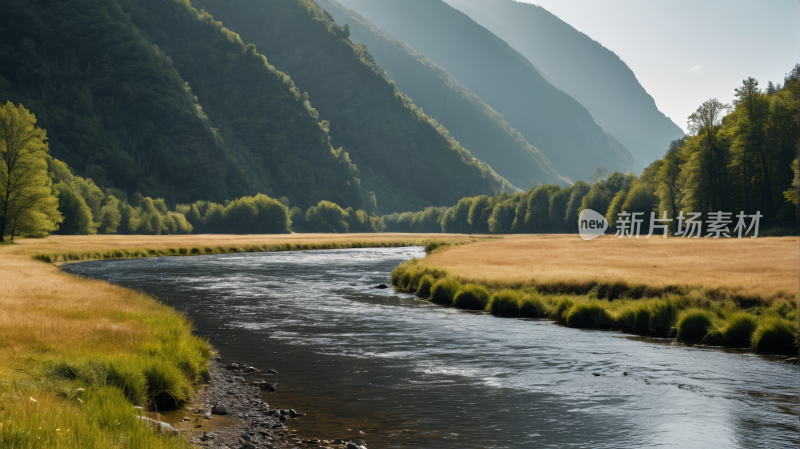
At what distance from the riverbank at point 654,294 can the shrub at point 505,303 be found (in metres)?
0.06

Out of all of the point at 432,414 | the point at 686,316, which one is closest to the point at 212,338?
the point at 432,414

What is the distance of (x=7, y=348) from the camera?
16406 millimetres

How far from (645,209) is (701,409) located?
122 meters

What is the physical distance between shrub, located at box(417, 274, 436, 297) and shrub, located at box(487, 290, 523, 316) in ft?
28.6

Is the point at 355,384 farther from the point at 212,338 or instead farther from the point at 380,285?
the point at 380,285

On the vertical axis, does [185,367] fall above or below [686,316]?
below

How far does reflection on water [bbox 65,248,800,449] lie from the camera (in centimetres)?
1415

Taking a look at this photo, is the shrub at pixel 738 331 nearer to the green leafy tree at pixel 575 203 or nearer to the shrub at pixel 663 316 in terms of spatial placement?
the shrub at pixel 663 316

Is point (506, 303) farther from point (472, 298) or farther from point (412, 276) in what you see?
point (412, 276)

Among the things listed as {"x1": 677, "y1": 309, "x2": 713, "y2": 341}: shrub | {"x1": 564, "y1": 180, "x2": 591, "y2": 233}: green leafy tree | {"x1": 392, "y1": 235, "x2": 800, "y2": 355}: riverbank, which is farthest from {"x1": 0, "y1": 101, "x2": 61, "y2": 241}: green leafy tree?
{"x1": 564, "y1": 180, "x2": 591, "y2": 233}: green leafy tree

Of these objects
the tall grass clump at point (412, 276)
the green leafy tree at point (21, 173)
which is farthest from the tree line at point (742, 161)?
the green leafy tree at point (21, 173)

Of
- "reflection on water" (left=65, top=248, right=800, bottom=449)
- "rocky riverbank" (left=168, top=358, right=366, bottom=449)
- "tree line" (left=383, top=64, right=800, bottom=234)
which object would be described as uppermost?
"tree line" (left=383, top=64, right=800, bottom=234)

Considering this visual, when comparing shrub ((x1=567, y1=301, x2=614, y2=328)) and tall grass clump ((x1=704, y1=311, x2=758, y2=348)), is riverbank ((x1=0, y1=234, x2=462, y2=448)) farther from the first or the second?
tall grass clump ((x1=704, y1=311, x2=758, y2=348))

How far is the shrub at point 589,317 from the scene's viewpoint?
30.6m
